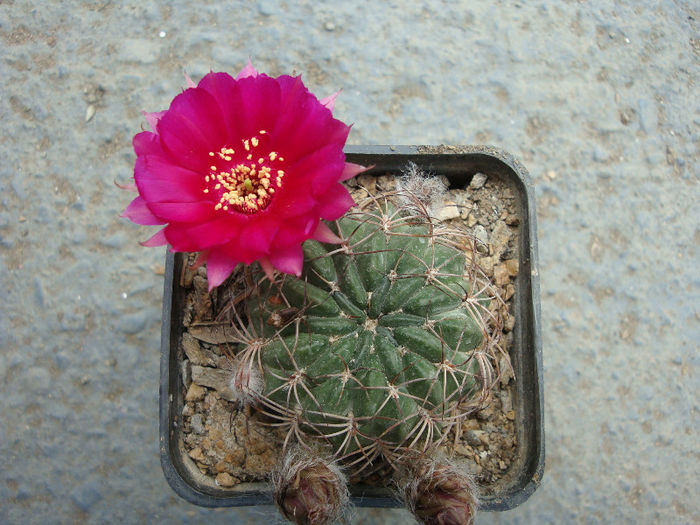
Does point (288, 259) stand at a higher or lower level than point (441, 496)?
higher

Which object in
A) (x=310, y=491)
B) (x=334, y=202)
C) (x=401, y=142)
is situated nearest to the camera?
(x=334, y=202)

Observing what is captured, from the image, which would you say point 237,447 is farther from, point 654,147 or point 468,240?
point 654,147

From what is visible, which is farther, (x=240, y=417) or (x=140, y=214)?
(x=240, y=417)

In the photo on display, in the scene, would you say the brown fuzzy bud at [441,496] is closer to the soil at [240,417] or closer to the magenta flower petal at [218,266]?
the soil at [240,417]

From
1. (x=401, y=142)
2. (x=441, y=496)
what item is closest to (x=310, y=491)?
(x=441, y=496)

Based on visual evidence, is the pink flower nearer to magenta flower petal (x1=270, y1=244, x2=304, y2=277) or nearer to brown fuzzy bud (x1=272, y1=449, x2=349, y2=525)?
magenta flower petal (x1=270, y1=244, x2=304, y2=277)

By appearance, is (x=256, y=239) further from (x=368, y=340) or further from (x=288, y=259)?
(x=368, y=340)
